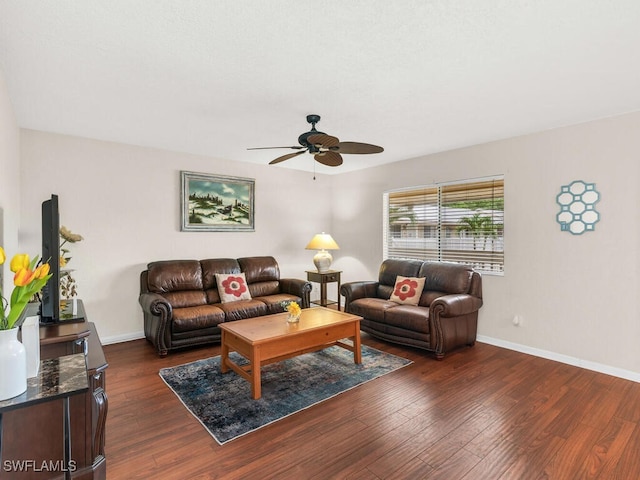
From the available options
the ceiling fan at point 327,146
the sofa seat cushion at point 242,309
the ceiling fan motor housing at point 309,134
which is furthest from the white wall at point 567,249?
the sofa seat cushion at point 242,309

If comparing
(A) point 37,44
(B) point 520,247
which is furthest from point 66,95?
(B) point 520,247

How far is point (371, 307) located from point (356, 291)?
469mm

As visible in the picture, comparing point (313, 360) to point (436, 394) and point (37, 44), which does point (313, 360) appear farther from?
point (37, 44)

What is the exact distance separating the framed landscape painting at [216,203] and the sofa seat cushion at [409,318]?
2.63m

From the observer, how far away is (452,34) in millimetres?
1950

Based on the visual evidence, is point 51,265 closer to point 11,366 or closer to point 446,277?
point 11,366

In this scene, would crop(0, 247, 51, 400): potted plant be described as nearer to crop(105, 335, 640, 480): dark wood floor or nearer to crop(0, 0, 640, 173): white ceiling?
crop(105, 335, 640, 480): dark wood floor

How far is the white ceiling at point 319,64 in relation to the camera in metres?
1.78

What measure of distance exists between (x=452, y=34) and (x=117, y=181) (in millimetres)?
4025

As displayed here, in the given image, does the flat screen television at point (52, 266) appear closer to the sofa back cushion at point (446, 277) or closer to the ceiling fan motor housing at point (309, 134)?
the ceiling fan motor housing at point (309, 134)

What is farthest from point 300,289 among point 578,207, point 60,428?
point 578,207

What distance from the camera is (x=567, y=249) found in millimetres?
3586

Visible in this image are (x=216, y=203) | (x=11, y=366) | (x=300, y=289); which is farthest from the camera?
(x=216, y=203)

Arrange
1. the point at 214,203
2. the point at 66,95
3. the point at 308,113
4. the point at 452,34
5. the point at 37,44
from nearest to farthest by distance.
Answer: the point at 452,34 → the point at 37,44 → the point at 66,95 → the point at 308,113 → the point at 214,203
